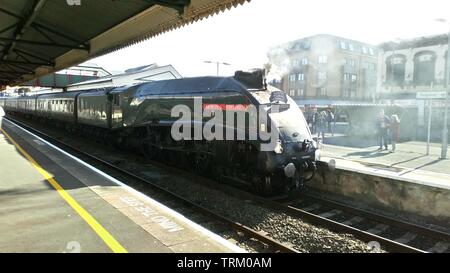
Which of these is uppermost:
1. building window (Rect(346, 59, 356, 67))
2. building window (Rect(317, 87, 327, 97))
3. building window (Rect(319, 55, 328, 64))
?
building window (Rect(319, 55, 328, 64))

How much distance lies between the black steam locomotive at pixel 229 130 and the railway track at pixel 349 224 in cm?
57

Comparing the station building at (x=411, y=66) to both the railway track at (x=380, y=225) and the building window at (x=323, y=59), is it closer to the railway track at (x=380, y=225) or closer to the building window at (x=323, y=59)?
the building window at (x=323, y=59)

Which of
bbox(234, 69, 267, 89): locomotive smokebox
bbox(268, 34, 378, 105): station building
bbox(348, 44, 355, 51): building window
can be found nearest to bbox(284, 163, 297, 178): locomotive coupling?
bbox(234, 69, 267, 89): locomotive smokebox

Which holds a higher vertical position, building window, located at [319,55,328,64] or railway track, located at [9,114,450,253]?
building window, located at [319,55,328,64]

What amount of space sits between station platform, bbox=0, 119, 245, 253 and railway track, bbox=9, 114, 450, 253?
45.7 inches

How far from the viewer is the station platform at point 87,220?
490 centimetres

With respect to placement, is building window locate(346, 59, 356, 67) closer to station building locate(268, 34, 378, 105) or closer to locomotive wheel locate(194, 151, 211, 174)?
station building locate(268, 34, 378, 105)

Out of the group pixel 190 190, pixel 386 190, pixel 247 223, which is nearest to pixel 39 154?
pixel 190 190

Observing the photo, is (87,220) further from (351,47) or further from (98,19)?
(351,47)

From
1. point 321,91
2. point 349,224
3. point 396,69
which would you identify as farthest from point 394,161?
point 321,91

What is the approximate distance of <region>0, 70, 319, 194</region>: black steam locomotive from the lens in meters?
8.74

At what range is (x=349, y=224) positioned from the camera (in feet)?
24.8

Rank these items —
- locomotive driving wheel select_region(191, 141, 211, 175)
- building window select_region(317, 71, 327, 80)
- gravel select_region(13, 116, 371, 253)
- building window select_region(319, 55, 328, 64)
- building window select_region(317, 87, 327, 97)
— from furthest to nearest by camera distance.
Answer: building window select_region(319, 55, 328, 64) < building window select_region(317, 87, 327, 97) < building window select_region(317, 71, 327, 80) < locomotive driving wheel select_region(191, 141, 211, 175) < gravel select_region(13, 116, 371, 253)
